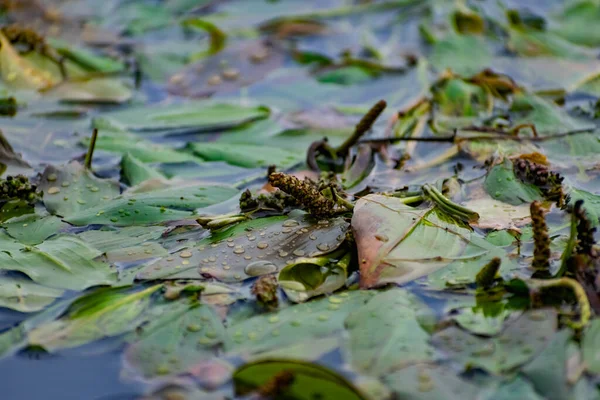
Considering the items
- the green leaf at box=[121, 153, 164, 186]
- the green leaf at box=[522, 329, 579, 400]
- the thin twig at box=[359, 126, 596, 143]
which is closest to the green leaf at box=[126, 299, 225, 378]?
the green leaf at box=[522, 329, 579, 400]

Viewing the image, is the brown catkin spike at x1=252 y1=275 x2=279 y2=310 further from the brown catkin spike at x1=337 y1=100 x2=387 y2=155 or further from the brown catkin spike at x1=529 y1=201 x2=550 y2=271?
the brown catkin spike at x1=337 y1=100 x2=387 y2=155

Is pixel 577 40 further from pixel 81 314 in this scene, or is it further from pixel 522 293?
pixel 81 314

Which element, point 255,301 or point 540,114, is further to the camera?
point 540,114

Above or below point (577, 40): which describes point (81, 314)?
below

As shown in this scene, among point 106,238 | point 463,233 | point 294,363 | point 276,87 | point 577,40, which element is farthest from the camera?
point 577,40

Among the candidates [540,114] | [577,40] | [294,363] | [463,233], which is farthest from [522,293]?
[577,40]

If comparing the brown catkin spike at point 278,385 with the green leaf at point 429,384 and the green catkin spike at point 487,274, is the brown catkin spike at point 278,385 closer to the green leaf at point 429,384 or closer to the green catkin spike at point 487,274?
the green leaf at point 429,384
